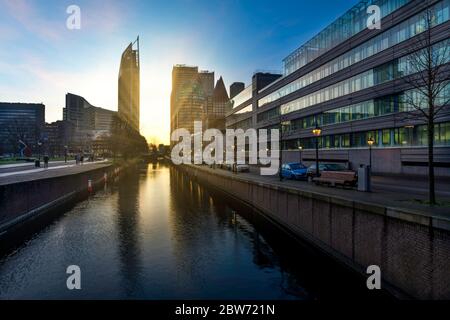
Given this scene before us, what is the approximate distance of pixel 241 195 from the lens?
38281 millimetres

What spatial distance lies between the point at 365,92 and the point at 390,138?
26.3ft

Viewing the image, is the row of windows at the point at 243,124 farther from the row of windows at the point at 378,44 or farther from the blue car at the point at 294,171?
the blue car at the point at 294,171

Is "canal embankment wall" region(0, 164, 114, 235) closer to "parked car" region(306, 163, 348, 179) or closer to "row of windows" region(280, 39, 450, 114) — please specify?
"parked car" region(306, 163, 348, 179)

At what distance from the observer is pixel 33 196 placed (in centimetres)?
2831

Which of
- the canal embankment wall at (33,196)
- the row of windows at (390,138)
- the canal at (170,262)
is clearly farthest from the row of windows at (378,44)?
the canal embankment wall at (33,196)

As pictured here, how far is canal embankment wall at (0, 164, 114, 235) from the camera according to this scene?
901 inches

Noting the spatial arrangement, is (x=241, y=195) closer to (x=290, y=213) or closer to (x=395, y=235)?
(x=290, y=213)

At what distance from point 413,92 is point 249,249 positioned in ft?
101

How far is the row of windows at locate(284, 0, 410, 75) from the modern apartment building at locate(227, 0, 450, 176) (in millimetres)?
148

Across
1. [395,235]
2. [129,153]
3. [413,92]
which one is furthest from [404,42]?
[129,153]

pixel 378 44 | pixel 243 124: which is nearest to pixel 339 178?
pixel 378 44

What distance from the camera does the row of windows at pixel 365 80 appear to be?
3938 centimetres

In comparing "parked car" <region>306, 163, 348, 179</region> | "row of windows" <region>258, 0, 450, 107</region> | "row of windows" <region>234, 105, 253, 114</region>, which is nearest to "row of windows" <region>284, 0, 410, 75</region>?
"row of windows" <region>258, 0, 450, 107</region>

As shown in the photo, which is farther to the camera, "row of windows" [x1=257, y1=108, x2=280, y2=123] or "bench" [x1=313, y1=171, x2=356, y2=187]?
"row of windows" [x1=257, y1=108, x2=280, y2=123]
